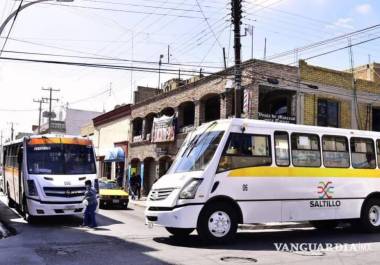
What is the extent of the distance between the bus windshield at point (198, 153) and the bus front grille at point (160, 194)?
2.35ft

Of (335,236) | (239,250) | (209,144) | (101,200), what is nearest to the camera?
(239,250)

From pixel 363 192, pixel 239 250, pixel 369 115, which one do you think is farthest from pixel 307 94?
pixel 239 250

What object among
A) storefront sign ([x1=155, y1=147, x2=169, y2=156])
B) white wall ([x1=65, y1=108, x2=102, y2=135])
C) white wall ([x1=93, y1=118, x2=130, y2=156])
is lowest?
storefront sign ([x1=155, y1=147, x2=169, y2=156])

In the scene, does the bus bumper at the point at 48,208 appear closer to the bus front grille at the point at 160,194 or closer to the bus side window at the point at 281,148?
the bus front grille at the point at 160,194

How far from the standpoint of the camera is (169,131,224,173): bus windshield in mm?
12362

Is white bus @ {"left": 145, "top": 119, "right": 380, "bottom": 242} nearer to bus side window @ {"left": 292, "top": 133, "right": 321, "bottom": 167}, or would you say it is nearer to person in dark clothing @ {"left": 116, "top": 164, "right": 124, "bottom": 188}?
bus side window @ {"left": 292, "top": 133, "right": 321, "bottom": 167}

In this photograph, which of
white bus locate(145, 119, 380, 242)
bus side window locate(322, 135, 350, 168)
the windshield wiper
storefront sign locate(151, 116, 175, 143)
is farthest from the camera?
storefront sign locate(151, 116, 175, 143)

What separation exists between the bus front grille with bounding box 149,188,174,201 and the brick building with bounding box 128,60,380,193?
454 inches

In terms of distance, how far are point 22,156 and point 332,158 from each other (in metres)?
9.75

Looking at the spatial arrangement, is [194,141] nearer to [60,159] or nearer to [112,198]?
[60,159]

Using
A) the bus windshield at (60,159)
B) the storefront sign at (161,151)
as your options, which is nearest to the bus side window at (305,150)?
the bus windshield at (60,159)

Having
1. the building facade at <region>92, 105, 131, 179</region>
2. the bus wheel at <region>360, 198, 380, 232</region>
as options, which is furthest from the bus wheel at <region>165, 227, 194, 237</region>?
the building facade at <region>92, 105, 131, 179</region>

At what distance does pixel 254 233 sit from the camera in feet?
49.0

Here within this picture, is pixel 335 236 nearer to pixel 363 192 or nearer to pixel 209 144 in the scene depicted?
pixel 363 192
